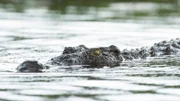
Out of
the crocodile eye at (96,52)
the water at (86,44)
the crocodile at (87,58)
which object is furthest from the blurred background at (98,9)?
the crocodile eye at (96,52)

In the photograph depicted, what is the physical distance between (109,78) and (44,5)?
948 inches

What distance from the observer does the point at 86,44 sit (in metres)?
19.2

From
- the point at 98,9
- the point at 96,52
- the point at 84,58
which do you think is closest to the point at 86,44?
the point at 96,52

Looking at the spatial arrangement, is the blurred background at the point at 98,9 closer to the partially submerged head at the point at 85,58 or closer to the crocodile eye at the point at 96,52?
the partially submerged head at the point at 85,58

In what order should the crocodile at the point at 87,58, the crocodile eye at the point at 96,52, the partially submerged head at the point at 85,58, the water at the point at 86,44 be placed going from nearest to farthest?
the water at the point at 86,44 < the crocodile at the point at 87,58 < the partially submerged head at the point at 85,58 < the crocodile eye at the point at 96,52

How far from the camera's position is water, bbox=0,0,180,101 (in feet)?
33.5

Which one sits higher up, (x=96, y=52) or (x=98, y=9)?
(x=98, y=9)

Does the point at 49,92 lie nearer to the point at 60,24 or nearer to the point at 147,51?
the point at 147,51

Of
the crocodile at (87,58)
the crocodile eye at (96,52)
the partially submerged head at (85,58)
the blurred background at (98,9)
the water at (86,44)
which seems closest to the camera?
the water at (86,44)

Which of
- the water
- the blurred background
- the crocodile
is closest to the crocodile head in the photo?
the crocodile

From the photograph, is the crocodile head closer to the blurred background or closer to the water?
Result: the water

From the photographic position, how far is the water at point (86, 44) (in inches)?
402

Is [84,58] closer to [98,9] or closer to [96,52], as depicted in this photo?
[96,52]

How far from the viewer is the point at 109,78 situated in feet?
38.8
